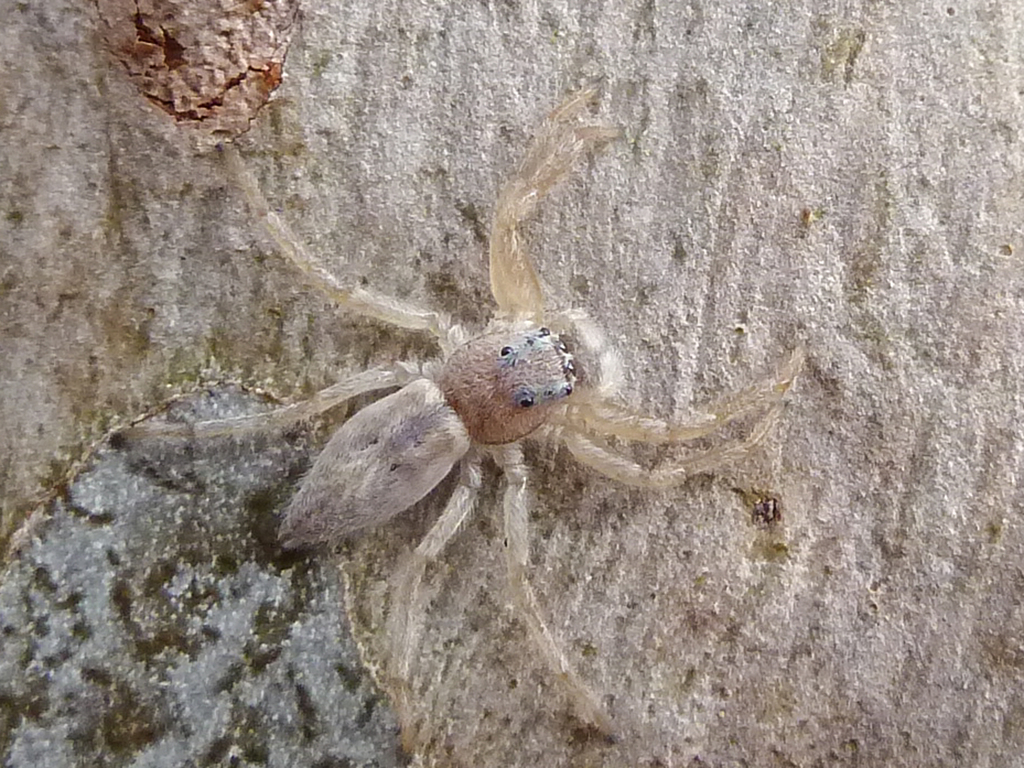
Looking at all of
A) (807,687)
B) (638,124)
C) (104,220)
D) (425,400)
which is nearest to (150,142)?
(104,220)

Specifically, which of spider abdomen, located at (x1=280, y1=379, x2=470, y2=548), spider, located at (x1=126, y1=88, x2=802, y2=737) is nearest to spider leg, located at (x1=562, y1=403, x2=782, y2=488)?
spider, located at (x1=126, y1=88, x2=802, y2=737)

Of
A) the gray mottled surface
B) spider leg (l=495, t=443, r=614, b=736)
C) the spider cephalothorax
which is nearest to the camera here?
the gray mottled surface

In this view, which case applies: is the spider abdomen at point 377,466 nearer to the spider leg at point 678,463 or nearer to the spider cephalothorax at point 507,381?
the spider cephalothorax at point 507,381

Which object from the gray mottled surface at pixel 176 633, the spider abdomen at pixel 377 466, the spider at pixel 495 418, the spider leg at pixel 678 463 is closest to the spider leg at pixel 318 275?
the spider at pixel 495 418

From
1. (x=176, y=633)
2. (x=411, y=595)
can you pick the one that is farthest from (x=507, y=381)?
(x=176, y=633)

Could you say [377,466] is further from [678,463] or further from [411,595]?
[678,463]

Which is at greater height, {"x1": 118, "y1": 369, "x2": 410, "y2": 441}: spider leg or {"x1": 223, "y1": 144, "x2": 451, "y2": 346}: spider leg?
{"x1": 223, "y1": 144, "x2": 451, "y2": 346}: spider leg

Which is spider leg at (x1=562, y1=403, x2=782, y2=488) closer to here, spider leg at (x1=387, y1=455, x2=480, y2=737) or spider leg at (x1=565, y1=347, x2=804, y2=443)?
spider leg at (x1=565, y1=347, x2=804, y2=443)
